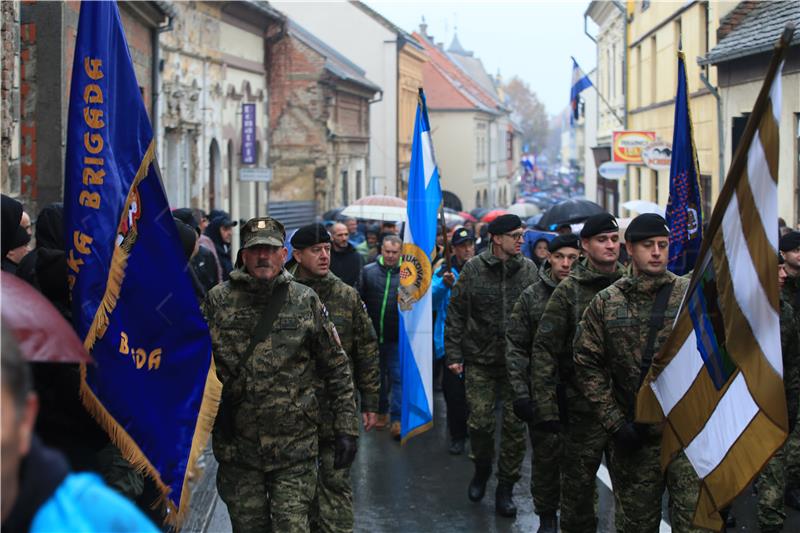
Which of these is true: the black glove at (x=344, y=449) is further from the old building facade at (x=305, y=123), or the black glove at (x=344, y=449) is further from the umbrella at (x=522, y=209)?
the old building facade at (x=305, y=123)

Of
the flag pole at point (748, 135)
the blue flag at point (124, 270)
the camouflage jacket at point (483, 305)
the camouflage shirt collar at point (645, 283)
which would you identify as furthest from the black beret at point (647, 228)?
the camouflage jacket at point (483, 305)

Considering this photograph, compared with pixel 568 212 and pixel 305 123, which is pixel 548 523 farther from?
pixel 305 123

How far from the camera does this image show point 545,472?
24.6ft

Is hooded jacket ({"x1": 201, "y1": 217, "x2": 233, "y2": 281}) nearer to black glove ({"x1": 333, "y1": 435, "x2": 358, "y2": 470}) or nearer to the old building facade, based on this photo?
black glove ({"x1": 333, "y1": 435, "x2": 358, "y2": 470})

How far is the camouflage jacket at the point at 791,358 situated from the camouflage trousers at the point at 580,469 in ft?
4.67

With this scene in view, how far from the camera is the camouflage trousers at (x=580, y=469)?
6.56m

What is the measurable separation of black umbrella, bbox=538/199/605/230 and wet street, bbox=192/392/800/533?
172 inches

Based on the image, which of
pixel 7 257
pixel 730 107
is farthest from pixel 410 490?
pixel 730 107

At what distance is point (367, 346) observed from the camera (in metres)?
7.16

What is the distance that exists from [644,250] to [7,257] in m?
3.04

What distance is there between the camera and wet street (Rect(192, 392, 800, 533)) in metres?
7.90

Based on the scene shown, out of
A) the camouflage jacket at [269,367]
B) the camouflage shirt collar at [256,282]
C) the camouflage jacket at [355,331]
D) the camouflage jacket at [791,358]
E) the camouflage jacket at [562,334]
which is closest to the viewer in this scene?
the camouflage jacket at [269,367]

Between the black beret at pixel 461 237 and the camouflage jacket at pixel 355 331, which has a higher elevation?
the black beret at pixel 461 237

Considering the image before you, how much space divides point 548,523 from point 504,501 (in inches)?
31.4
